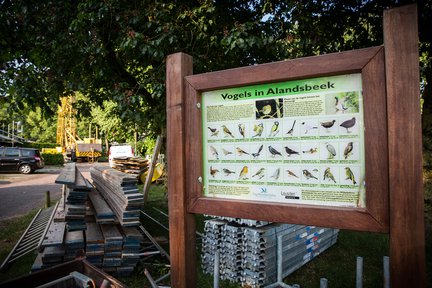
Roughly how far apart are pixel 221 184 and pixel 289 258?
323 cm

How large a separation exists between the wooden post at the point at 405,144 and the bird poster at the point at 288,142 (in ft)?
0.52

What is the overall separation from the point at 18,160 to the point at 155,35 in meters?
20.4

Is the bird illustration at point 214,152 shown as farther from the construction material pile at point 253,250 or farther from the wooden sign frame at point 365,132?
the construction material pile at point 253,250

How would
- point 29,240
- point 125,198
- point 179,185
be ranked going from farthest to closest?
point 29,240 < point 125,198 < point 179,185

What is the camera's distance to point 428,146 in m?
4.79

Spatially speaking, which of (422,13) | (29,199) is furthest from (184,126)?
(29,199)

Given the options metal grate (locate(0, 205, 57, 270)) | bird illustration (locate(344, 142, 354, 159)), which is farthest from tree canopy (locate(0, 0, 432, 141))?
bird illustration (locate(344, 142, 354, 159))

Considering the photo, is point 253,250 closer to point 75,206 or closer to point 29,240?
point 75,206

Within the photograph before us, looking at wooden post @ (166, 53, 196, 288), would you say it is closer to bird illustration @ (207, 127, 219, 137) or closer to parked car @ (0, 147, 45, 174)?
bird illustration @ (207, 127, 219, 137)

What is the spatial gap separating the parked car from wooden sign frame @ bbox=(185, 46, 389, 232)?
23388 millimetres

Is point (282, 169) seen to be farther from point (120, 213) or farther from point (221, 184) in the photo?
point (120, 213)

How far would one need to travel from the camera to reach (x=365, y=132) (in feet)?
5.63

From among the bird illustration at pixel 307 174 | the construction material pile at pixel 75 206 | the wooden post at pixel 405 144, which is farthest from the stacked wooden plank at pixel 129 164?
the wooden post at pixel 405 144

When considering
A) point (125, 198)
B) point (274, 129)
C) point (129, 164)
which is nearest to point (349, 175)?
point (274, 129)
